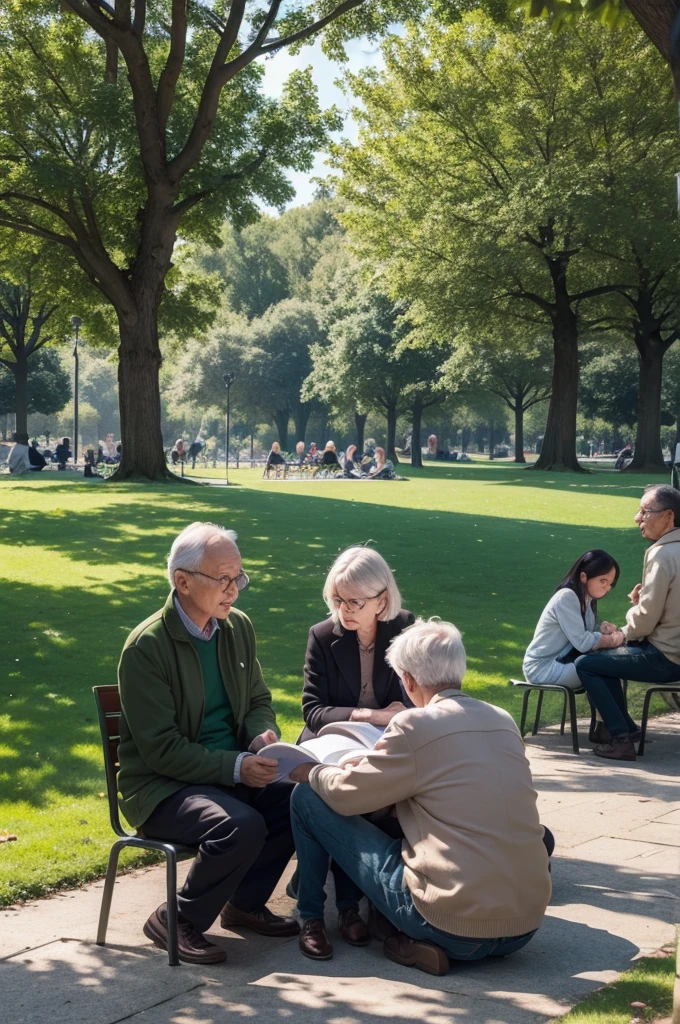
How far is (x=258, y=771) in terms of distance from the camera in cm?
477

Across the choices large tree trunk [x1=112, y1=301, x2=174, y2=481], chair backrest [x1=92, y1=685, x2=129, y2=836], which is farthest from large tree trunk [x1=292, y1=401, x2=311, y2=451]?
chair backrest [x1=92, y1=685, x2=129, y2=836]

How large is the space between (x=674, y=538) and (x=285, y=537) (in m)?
10.3

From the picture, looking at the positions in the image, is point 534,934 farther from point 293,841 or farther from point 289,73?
point 289,73

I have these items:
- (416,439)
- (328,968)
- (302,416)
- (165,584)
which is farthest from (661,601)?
(302,416)

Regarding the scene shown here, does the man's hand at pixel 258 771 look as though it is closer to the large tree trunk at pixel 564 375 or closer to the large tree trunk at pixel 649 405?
the large tree trunk at pixel 564 375

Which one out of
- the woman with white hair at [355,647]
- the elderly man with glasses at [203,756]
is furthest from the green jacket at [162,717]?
the woman with white hair at [355,647]

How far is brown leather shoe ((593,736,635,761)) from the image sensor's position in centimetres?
805

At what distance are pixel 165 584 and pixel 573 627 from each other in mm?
6903

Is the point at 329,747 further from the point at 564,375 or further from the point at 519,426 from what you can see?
the point at 519,426

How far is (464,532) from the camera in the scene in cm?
1962

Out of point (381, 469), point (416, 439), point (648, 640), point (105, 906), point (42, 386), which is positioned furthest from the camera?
point (42, 386)

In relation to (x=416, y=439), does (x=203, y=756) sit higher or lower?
lower

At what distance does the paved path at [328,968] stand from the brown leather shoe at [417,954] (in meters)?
0.04

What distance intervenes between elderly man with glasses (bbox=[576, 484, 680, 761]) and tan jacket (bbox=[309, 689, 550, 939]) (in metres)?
3.84
